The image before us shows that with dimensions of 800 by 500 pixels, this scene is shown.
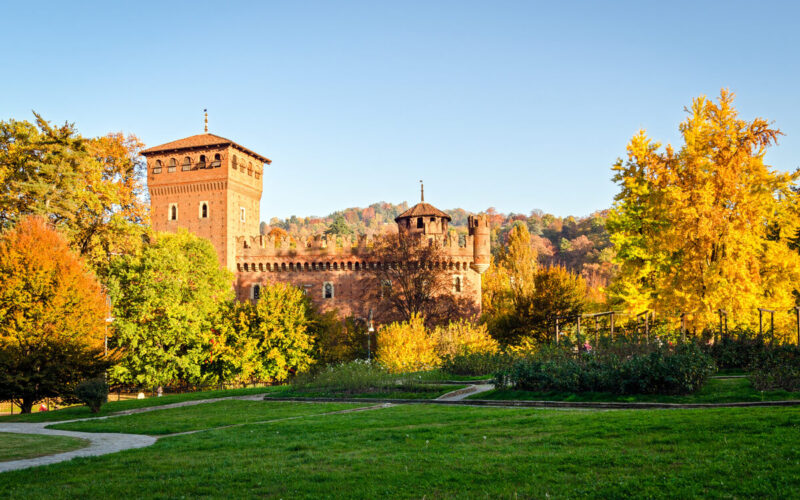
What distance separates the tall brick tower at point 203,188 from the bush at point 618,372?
106 feet

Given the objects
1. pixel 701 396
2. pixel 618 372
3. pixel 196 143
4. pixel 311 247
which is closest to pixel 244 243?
pixel 311 247

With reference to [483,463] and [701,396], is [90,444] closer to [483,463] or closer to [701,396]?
Answer: [483,463]

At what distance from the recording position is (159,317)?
34.0m

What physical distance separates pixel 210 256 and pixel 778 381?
105 ft

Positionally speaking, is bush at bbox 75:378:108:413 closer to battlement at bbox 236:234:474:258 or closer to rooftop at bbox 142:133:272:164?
battlement at bbox 236:234:474:258

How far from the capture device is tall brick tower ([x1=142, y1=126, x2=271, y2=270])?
151 ft

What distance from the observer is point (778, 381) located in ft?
44.7

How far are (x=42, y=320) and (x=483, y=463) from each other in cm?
2137

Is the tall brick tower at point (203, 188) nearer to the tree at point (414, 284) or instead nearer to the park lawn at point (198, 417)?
the tree at point (414, 284)

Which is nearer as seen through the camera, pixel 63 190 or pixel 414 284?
pixel 63 190

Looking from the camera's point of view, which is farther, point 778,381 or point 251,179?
point 251,179

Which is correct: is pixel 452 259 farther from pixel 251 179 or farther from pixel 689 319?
pixel 689 319

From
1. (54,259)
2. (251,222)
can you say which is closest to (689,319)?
(54,259)

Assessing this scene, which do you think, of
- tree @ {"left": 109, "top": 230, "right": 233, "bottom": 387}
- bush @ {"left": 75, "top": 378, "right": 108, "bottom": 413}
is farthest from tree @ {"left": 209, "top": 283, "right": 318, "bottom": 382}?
bush @ {"left": 75, "top": 378, "right": 108, "bottom": 413}
